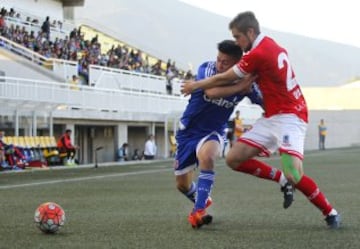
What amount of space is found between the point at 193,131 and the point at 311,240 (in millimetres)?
2288

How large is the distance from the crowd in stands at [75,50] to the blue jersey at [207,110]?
28446mm

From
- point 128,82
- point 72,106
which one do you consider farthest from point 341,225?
point 128,82

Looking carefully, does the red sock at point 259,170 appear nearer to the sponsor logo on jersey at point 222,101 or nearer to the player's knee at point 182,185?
the sponsor logo on jersey at point 222,101

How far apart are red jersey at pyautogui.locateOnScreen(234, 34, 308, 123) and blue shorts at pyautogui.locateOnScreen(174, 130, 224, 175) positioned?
892 mm

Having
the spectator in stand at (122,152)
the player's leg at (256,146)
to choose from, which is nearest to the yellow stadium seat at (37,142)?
the spectator in stand at (122,152)

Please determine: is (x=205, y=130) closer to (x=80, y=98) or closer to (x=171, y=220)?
(x=171, y=220)

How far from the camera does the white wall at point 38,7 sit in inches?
1718

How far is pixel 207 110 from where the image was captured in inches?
337

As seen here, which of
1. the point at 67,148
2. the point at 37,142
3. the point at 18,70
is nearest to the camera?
the point at 37,142

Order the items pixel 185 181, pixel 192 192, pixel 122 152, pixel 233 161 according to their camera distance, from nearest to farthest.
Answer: pixel 233 161 → pixel 185 181 → pixel 192 192 → pixel 122 152

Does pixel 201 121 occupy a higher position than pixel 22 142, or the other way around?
pixel 201 121

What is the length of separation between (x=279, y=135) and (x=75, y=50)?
33466mm

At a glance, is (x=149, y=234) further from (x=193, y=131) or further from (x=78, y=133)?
(x=78, y=133)

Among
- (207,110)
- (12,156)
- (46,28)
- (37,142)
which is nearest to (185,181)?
(207,110)
